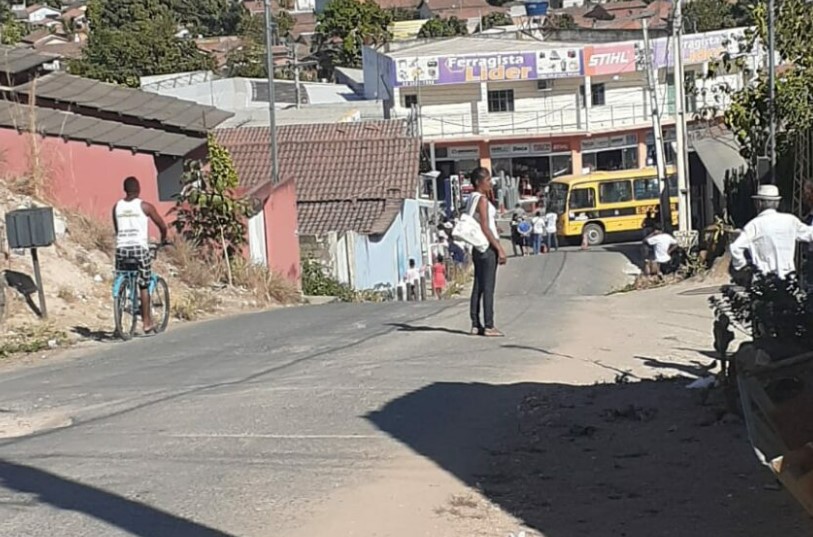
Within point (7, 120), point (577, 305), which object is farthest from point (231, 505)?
point (7, 120)

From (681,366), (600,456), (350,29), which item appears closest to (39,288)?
(681,366)

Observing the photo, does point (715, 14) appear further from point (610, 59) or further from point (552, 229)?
point (552, 229)

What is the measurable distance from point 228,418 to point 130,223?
17.8 feet

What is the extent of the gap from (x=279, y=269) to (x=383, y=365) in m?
14.6

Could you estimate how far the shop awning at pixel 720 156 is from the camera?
106 ft

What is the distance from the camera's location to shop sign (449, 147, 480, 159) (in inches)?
2337

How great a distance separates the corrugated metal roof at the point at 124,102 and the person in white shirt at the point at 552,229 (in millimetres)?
21564

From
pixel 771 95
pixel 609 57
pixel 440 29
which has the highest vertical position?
pixel 440 29

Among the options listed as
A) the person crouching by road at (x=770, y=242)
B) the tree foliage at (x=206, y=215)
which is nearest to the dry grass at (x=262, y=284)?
the tree foliage at (x=206, y=215)

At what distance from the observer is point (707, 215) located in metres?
39.0

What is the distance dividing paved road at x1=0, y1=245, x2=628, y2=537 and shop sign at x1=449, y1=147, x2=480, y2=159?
1747 inches

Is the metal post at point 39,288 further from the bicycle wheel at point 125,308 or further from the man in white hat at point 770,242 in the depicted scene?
the man in white hat at point 770,242

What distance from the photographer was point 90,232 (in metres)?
18.2

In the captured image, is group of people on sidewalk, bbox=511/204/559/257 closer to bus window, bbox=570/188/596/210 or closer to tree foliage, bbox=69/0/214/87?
bus window, bbox=570/188/596/210
